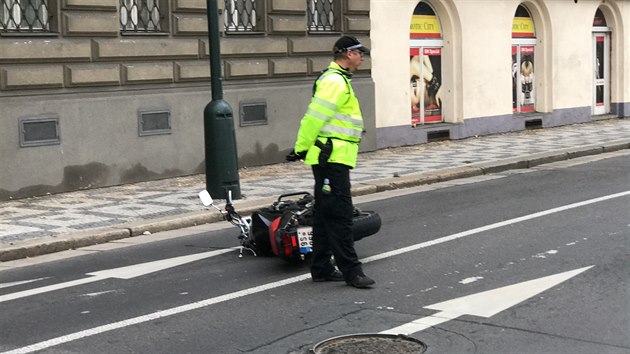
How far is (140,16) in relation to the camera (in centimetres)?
1521

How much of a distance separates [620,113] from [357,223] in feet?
67.4

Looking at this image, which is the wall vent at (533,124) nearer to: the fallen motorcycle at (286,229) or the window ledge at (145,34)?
the window ledge at (145,34)

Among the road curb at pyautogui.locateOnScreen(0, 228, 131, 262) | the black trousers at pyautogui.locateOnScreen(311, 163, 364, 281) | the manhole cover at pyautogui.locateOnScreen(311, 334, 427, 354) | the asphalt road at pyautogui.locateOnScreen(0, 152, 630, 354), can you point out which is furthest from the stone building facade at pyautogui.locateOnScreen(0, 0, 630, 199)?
the manhole cover at pyautogui.locateOnScreen(311, 334, 427, 354)

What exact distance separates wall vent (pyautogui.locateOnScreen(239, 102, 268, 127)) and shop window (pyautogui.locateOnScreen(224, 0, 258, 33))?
1.27m

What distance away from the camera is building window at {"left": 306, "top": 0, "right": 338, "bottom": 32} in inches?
714

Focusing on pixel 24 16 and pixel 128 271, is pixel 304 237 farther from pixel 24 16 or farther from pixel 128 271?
pixel 24 16

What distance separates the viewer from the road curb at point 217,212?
993cm

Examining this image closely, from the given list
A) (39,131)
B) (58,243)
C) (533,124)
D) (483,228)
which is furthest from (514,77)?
(58,243)

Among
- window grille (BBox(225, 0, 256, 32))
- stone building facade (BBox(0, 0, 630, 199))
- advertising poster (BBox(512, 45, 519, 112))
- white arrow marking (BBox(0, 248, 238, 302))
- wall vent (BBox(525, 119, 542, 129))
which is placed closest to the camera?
white arrow marking (BBox(0, 248, 238, 302))

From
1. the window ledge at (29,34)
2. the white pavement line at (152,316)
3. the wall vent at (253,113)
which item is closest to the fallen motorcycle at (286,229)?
the white pavement line at (152,316)

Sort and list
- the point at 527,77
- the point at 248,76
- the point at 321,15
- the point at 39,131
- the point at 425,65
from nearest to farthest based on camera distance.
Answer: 1. the point at 39,131
2. the point at 248,76
3. the point at 321,15
4. the point at 425,65
5. the point at 527,77

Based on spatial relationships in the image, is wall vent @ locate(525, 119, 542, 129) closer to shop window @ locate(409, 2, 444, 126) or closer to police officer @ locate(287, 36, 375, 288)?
shop window @ locate(409, 2, 444, 126)

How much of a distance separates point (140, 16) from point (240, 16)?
7.06 feet

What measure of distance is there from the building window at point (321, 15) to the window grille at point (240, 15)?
1379 millimetres
